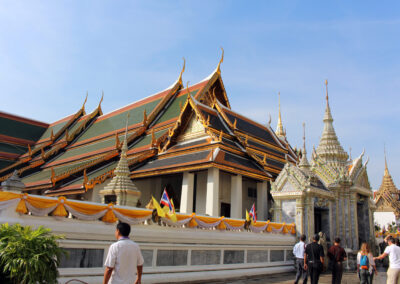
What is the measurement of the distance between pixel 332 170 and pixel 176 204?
7.49 metres

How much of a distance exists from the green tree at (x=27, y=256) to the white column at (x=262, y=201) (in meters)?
10.5

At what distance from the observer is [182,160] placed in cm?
1334

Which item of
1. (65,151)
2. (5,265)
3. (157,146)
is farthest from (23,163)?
(5,265)

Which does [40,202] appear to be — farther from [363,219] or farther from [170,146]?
[363,219]

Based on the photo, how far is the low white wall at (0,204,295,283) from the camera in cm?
537

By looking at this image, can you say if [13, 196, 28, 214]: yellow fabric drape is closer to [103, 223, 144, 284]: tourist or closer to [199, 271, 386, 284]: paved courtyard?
[103, 223, 144, 284]: tourist

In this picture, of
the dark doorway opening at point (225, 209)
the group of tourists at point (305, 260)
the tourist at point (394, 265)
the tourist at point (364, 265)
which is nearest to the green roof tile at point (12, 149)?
the dark doorway opening at point (225, 209)

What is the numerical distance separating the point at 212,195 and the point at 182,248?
16.6 feet

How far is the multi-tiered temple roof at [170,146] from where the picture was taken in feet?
43.6

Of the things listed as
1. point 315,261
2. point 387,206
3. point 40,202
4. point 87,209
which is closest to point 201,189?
point 315,261

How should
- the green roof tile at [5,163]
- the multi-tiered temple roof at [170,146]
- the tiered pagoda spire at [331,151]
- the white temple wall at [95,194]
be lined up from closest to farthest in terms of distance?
the tiered pagoda spire at [331,151] → the multi-tiered temple roof at [170,146] → the white temple wall at [95,194] → the green roof tile at [5,163]

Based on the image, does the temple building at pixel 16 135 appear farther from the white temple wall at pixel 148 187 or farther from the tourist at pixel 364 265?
the tourist at pixel 364 265

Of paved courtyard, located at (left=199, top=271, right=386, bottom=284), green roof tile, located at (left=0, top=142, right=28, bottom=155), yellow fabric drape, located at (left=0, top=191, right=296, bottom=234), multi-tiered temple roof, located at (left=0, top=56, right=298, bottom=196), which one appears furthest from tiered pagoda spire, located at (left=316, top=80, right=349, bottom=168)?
green roof tile, located at (left=0, top=142, right=28, bottom=155)

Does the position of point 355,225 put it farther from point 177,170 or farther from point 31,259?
point 31,259
